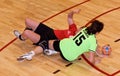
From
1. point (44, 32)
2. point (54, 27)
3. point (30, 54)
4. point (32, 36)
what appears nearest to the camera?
point (30, 54)

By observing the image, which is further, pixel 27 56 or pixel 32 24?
pixel 32 24

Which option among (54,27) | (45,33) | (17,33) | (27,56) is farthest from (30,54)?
(54,27)

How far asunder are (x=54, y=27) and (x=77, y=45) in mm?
987

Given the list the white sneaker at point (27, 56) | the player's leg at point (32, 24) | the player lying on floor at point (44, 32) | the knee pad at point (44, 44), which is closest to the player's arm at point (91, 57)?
the player lying on floor at point (44, 32)

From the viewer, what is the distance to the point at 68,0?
5605mm

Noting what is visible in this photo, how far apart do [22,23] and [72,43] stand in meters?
1.29

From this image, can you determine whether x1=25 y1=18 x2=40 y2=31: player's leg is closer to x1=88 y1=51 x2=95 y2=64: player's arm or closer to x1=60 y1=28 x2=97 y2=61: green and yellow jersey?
x1=60 y1=28 x2=97 y2=61: green and yellow jersey

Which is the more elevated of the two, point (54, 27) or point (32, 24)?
point (32, 24)

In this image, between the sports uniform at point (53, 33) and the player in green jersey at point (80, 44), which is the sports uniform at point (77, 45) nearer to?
the player in green jersey at point (80, 44)

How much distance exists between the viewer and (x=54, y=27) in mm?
4820

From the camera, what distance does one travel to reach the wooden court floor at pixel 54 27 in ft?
13.0

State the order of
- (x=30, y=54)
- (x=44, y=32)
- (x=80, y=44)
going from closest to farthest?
(x=80, y=44) → (x=30, y=54) → (x=44, y=32)

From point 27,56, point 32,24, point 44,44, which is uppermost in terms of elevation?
point 32,24

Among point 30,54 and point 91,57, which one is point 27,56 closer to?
point 30,54
